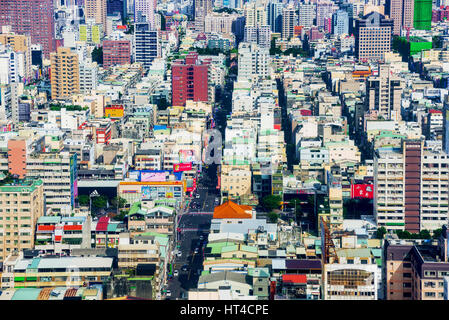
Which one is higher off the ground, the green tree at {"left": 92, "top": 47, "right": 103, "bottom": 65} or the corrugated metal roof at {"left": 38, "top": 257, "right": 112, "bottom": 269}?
the green tree at {"left": 92, "top": 47, "right": 103, "bottom": 65}

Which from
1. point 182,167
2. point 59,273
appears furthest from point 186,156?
point 59,273

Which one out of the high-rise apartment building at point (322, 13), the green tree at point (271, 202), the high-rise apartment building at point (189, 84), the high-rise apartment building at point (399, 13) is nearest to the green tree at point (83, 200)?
the green tree at point (271, 202)

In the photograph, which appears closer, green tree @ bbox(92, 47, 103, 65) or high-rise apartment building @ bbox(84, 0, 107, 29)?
green tree @ bbox(92, 47, 103, 65)

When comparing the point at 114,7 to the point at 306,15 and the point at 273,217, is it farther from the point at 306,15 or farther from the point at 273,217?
the point at 273,217

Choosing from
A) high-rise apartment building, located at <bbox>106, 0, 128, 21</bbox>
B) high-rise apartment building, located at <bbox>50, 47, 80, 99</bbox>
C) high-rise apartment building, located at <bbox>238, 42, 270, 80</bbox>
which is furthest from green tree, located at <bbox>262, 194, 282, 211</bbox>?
high-rise apartment building, located at <bbox>106, 0, 128, 21</bbox>

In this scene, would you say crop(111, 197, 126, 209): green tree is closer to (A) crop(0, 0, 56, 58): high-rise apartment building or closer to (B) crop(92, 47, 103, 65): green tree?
(B) crop(92, 47, 103, 65): green tree

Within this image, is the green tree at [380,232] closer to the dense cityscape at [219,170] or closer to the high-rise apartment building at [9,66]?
the dense cityscape at [219,170]

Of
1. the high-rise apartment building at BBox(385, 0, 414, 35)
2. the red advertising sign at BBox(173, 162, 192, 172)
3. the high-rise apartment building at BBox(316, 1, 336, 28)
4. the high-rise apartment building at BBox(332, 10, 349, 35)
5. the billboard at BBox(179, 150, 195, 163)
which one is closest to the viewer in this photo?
the red advertising sign at BBox(173, 162, 192, 172)
